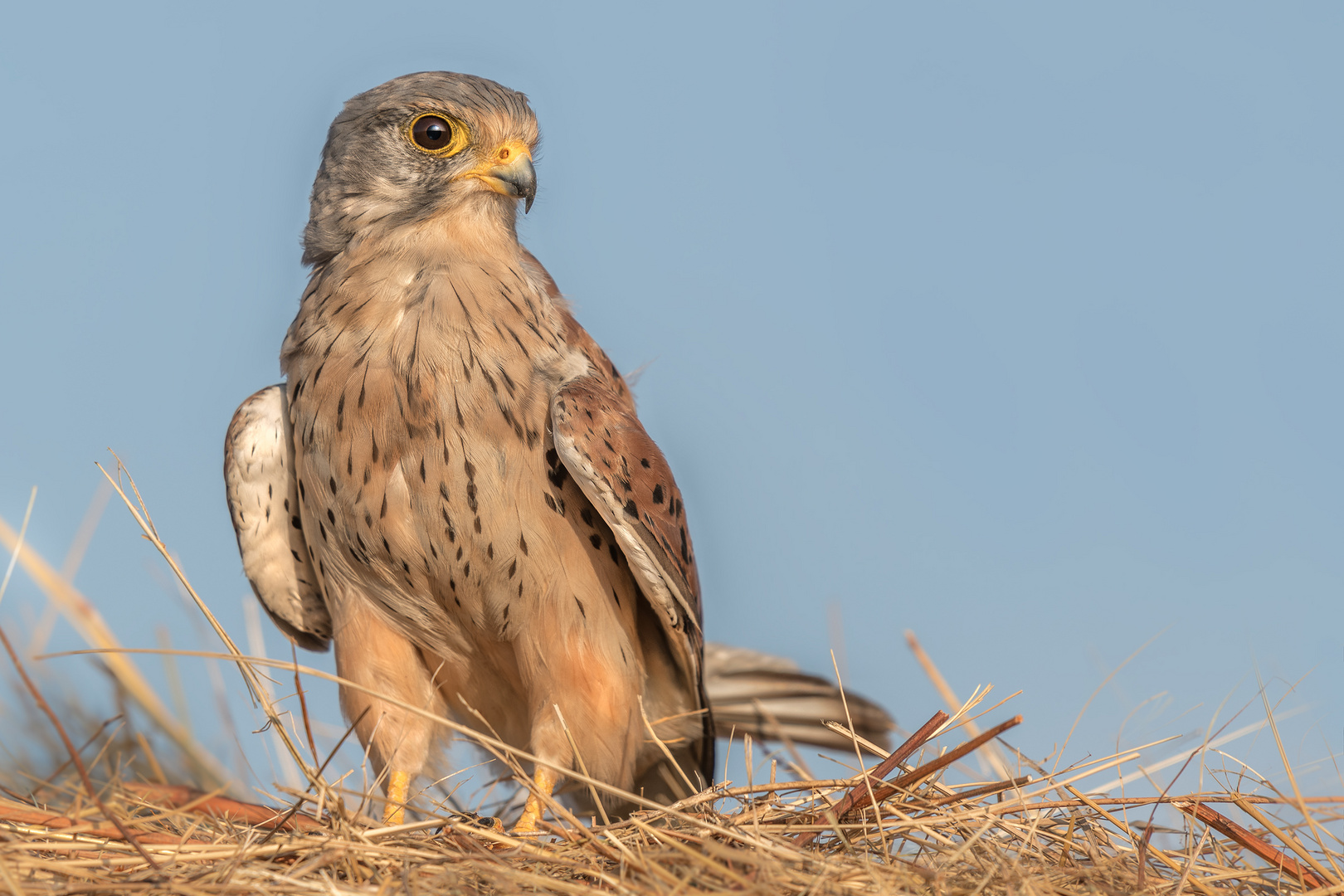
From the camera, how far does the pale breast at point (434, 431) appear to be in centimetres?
314

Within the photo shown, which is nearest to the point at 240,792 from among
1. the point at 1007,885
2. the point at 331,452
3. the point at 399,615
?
the point at 399,615

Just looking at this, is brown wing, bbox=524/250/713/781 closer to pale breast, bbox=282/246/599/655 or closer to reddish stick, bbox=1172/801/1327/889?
pale breast, bbox=282/246/599/655

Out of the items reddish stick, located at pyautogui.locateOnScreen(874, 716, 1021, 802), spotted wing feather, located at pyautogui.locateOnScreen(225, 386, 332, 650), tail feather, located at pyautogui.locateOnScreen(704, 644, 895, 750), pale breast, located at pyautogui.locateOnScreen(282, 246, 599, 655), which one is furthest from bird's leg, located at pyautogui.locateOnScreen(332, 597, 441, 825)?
reddish stick, located at pyautogui.locateOnScreen(874, 716, 1021, 802)

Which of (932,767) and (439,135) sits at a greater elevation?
(439,135)

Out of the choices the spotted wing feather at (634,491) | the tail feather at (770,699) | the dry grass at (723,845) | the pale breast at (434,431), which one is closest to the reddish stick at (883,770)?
the dry grass at (723,845)

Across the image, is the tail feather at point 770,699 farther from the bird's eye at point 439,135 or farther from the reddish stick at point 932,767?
the bird's eye at point 439,135

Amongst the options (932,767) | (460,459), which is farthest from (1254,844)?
(460,459)

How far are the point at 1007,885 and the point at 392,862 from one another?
1.27m

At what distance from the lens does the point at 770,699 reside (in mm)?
4242

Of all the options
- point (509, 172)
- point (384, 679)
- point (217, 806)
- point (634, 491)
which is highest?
point (509, 172)

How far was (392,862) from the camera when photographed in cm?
220

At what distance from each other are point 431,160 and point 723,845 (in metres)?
2.23

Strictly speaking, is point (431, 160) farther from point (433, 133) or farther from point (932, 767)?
point (932, 767)

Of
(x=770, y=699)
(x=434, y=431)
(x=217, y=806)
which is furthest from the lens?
(x=770, y=699)
